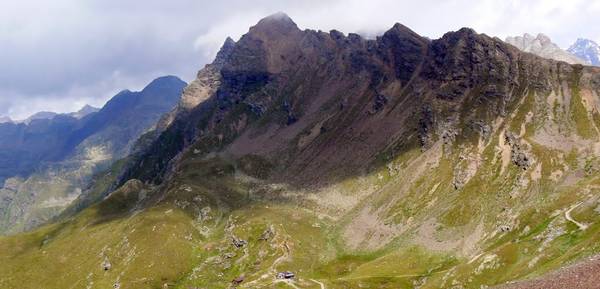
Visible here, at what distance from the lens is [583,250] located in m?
124

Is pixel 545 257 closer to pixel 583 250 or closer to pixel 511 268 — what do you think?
pixel 511 268

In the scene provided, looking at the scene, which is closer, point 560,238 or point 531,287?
point 531,287

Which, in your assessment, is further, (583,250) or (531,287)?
(583,250)

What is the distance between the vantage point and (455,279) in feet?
610

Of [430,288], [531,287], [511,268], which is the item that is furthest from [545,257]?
[531,287]

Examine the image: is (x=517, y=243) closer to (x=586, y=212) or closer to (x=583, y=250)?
(x=586, y=212)

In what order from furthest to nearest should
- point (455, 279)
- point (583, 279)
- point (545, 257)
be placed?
point (455, 279)
point (545, 257)
point (583, 279)

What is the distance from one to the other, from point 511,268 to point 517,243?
82.2 feet

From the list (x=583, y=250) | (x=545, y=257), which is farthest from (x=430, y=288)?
(x=583, y=250)

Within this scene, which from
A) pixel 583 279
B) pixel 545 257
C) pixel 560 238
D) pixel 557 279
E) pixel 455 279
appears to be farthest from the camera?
pixel 455 279

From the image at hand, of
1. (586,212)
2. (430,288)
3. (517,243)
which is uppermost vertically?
(586,212)

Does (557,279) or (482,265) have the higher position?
(557,279)

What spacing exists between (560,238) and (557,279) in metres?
97.4

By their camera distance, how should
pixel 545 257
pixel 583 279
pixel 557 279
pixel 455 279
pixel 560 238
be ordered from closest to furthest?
pixel 583 279 < pixel 557 279 < pixel 545 257 < pixel 560 238 < pixel 455 279
